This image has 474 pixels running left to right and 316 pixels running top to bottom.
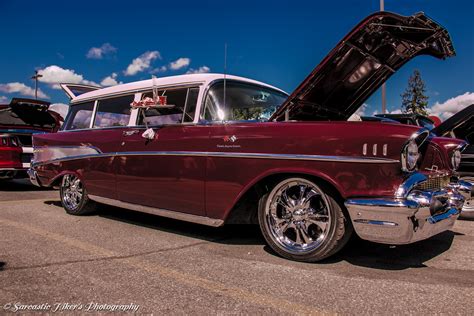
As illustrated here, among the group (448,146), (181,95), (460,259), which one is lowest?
(460,259)

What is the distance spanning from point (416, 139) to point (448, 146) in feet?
3.65

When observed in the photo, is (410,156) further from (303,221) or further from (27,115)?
(27,115)

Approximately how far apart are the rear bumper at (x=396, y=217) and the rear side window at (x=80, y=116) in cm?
401

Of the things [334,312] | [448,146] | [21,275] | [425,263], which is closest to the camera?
[334,312]

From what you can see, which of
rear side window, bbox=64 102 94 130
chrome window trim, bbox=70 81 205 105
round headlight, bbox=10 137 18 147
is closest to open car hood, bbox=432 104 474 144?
chrome window trim, bbox=70 81 205 105

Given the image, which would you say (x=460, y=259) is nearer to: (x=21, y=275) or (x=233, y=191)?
(x=233, y=191)

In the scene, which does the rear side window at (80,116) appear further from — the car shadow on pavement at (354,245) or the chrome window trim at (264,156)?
the car shadow on pavement at (354,245)

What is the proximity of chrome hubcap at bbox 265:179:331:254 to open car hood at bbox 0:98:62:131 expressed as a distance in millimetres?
7263

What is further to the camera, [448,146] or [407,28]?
[448,146]

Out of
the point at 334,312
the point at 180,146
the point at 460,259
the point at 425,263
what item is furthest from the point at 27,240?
the point at 460,259

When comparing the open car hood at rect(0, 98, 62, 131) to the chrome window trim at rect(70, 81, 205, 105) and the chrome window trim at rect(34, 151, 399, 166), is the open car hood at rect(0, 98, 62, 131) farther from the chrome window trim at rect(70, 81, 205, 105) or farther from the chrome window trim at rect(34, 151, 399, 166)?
the chrome window trim at rect(34, 151, 399, 166)

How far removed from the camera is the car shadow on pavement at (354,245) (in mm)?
3359

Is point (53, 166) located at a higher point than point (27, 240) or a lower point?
higher

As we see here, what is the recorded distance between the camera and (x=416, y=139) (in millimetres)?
3068
